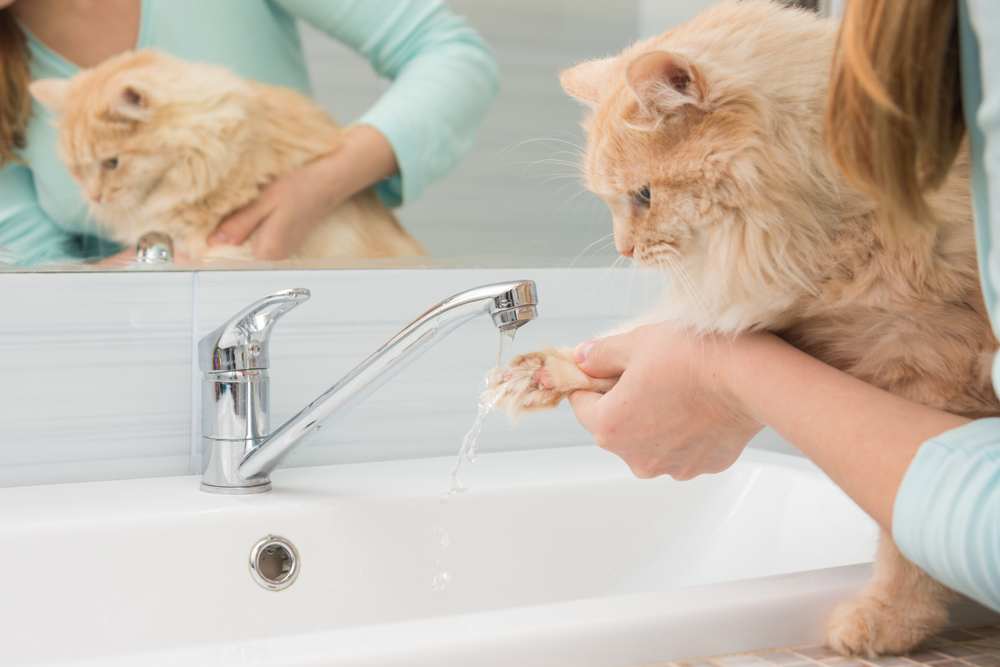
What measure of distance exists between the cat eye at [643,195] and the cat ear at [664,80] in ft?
0.31

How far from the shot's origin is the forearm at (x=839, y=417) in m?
0.55

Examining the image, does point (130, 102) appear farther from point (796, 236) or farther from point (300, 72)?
point (796, 236)

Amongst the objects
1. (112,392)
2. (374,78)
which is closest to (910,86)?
(374,78)

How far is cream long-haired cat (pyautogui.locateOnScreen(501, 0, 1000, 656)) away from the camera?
27.0 inches

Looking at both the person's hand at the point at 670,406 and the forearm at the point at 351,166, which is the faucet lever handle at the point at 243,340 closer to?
the forearm at the point at 351,166

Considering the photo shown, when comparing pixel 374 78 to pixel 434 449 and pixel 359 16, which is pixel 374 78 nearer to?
pixel 359 16

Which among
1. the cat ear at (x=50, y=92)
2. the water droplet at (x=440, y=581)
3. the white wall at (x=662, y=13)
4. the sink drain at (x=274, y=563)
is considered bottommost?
the water droplet at (x=440, y=581)

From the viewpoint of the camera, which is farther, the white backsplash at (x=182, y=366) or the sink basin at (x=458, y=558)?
the white backsplash at (x=182, y=366)

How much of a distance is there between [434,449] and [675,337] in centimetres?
55

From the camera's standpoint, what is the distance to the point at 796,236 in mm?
731

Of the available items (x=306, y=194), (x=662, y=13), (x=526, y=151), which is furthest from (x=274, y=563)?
(x=662, y=13)

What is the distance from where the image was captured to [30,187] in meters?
1.06

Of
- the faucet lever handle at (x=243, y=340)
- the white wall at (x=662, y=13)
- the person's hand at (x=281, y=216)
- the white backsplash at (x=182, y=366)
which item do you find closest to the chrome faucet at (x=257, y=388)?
the faucet lever handle at (x=243, y=340)

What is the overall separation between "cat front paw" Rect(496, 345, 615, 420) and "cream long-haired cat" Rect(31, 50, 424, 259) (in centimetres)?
39
